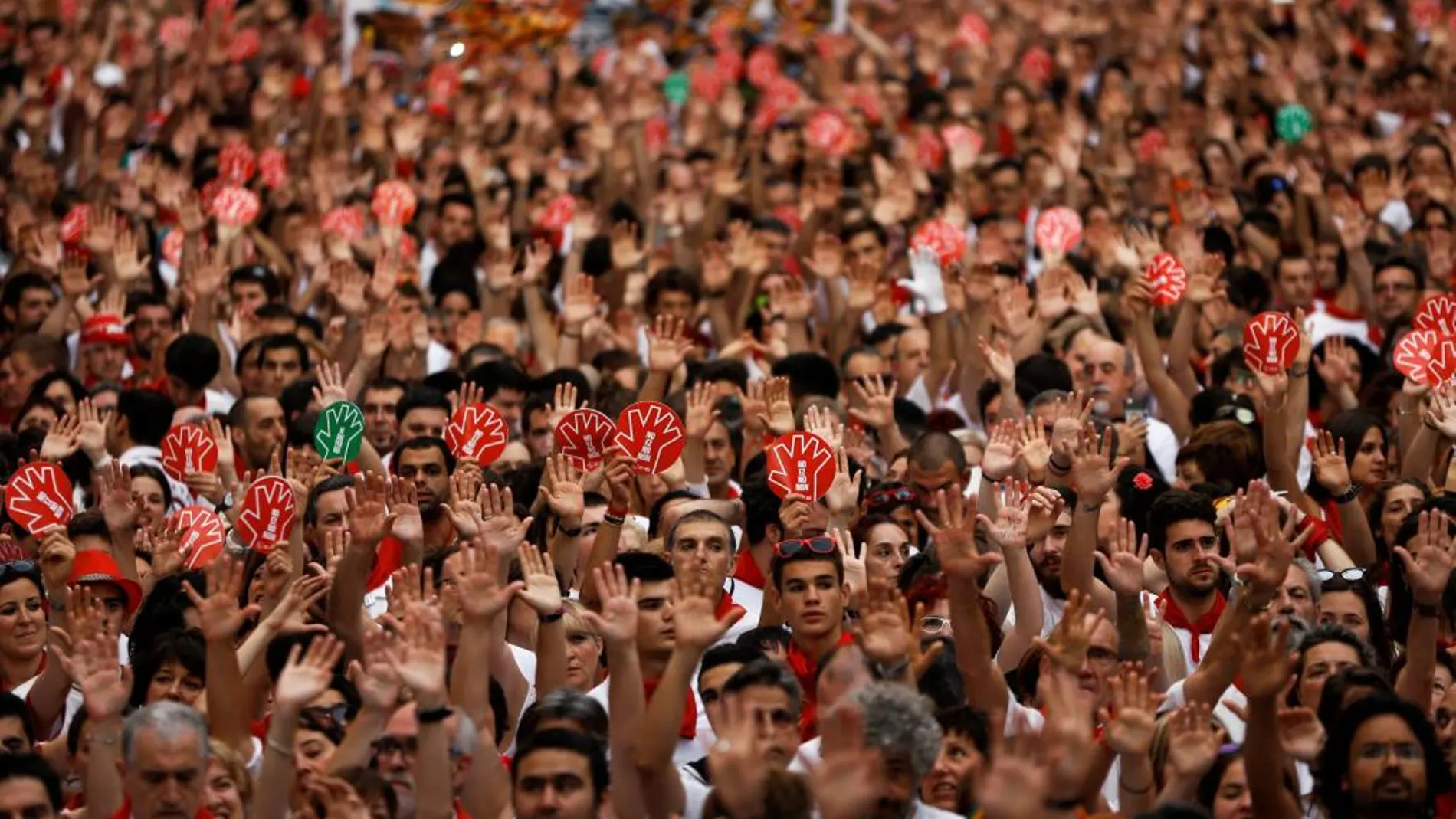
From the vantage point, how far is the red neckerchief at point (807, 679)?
617cm

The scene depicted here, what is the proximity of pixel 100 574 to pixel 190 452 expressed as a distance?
1195 millimetres

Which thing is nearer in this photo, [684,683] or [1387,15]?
[684,683]

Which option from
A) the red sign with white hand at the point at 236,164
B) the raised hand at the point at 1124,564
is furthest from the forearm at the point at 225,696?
the red sign with white hand at the point at 236,164

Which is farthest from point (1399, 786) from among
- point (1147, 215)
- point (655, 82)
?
point (655, 82)

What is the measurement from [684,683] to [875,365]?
4003 millimetres

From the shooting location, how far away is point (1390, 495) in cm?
766

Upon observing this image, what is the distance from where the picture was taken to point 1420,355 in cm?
819

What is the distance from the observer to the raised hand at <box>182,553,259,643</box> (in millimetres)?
6027

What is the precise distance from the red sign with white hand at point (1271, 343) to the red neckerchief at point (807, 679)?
95.3 inches

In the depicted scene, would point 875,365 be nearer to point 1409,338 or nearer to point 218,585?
point 1409,338

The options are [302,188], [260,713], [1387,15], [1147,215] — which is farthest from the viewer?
[1387,15]

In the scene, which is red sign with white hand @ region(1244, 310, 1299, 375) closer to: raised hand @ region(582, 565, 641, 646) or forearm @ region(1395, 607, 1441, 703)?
forearm @ region(1395, 607, 1441, 703)

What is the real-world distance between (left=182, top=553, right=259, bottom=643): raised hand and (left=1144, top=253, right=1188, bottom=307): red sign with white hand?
15.2 ft

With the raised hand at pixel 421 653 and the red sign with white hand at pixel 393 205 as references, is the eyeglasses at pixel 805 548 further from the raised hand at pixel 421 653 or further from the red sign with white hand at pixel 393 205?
the red sign with white hand at pixel 393 205
